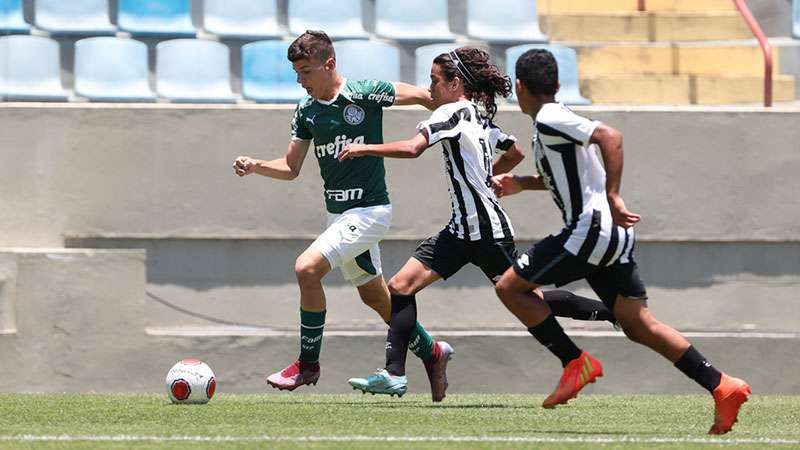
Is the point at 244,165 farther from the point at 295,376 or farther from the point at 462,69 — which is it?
the point at 462,69

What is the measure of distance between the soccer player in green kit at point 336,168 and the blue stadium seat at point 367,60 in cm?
435

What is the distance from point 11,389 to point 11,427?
4270 mm

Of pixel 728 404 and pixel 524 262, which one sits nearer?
pixel 728 404

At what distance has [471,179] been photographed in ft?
26.1

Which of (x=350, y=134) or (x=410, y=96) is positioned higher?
(x=410, y=96)

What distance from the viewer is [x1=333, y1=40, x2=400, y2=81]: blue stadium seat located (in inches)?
504

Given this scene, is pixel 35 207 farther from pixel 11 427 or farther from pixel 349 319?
pixel 11 427

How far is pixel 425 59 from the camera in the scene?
42.4 feet

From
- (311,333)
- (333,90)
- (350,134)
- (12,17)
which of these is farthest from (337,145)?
(12,17)

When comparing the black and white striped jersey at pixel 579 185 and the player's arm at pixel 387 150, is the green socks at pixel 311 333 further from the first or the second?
the black and white striped jersey at pixel 579 185

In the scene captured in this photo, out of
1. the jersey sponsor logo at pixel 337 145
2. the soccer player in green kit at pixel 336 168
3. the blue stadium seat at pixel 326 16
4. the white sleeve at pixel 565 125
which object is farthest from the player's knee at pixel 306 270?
the blue stadium seat at pixel 326 16

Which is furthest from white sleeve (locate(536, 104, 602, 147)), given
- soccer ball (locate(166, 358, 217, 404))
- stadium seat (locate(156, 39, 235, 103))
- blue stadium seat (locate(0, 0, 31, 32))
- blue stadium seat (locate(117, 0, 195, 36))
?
blue stadium seat (locate(0, 0, 31, 32))

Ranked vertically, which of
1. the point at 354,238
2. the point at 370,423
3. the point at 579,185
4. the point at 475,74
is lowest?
the point at 370,423

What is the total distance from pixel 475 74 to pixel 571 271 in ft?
6.40
